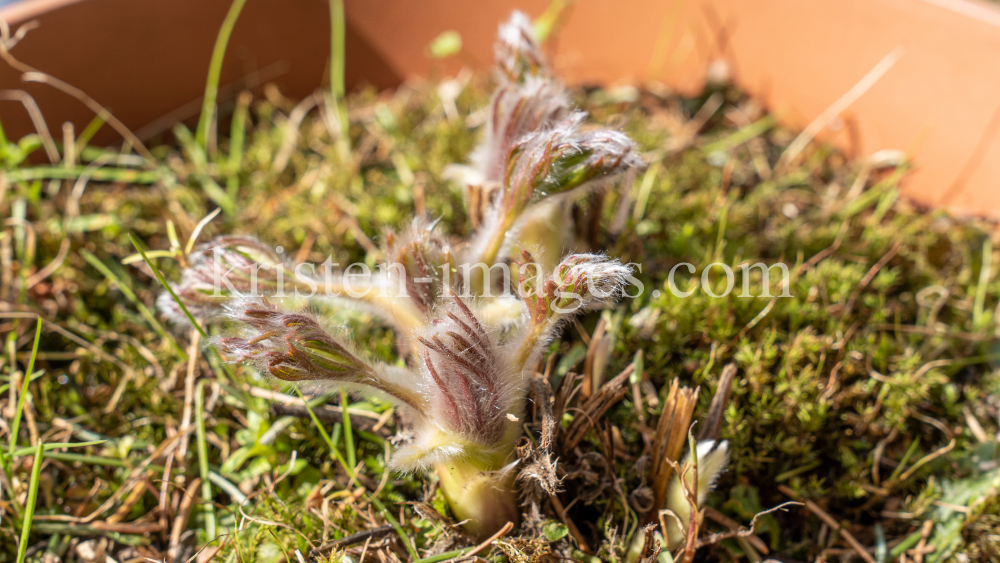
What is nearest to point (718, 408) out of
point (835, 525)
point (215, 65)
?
point (835, 525)

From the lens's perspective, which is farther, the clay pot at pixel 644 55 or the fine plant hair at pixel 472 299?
the clay pot at pixel 644 55

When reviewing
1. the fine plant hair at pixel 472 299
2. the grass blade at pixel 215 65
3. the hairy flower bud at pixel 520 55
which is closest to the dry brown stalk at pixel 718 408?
the fine plant hair at pixel 472 299

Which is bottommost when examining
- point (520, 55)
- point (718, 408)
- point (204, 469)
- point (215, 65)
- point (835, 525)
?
point (204, 469)

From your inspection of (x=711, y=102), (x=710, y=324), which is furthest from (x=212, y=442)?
(x=711, y=102)

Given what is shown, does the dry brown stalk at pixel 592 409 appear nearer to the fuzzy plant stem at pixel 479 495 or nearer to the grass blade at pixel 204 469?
the fuzzy plant stem at pixel 479 495

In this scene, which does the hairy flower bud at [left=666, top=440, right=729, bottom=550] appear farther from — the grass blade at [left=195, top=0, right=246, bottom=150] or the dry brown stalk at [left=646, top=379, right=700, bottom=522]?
the grass blade at [left=195, top=0, right=246, bottom=150]

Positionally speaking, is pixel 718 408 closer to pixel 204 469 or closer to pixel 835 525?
pixel 835 525

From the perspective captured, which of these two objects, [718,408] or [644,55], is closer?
[718,408]
